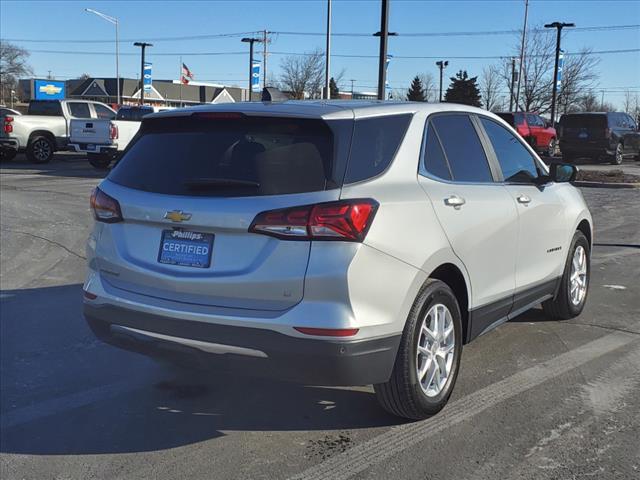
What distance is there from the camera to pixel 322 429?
12.4 feet

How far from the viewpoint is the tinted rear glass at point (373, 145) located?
11.1 feet

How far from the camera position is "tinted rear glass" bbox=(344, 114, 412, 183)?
11.1 feet

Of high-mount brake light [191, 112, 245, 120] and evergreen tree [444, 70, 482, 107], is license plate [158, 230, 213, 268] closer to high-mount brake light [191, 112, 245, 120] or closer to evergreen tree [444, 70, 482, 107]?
high-mount brake light [191, 112, 245, 120]

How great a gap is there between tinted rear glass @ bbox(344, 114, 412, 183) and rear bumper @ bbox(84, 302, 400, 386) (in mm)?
823

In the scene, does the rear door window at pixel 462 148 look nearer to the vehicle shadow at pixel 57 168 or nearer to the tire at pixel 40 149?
the vehicle shadow at pixel 57 168

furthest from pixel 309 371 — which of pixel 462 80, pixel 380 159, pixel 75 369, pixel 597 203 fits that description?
pixel 462 80

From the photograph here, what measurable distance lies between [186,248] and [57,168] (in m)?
19.0

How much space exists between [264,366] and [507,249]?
203cm

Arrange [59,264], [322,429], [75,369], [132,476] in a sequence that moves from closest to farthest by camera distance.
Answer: [132,476] < [322,429] < [75,369] < [59,264]

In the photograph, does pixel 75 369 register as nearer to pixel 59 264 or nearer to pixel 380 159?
pixel 380 159

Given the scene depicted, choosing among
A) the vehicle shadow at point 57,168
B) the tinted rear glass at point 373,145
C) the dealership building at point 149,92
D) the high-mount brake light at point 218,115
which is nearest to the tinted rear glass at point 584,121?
the vehicle shadow at point 57,168

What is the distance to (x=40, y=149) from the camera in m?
21.5

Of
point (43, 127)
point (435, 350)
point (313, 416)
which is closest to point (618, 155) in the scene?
point (43, 127)

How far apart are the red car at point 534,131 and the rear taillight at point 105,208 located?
Result: 22.9 m
